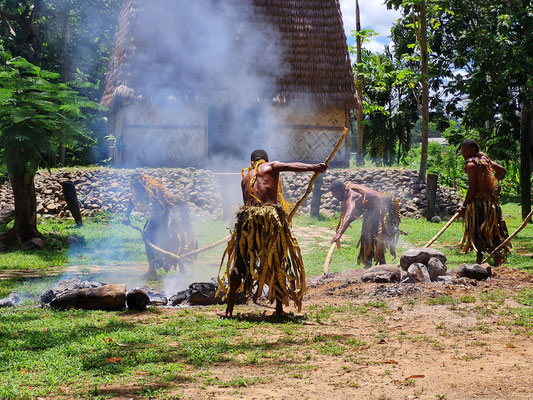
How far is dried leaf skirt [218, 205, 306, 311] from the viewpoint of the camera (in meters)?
5.79

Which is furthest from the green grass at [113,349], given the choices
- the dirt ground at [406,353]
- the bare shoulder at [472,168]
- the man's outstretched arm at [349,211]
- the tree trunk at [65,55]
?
the tree trunk at [65,55]

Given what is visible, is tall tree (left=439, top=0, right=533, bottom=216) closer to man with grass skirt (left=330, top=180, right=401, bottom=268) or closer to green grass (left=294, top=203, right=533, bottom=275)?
green grass (left=294, top=203, right=533, bottom=275)

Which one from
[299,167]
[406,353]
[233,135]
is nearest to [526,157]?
[233,135]

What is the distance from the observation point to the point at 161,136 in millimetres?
17672

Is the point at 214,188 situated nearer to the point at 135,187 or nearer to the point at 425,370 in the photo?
the point at 135,187

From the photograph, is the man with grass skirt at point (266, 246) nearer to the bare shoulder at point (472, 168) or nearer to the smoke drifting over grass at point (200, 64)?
the bare shoulder at point (472, 168)

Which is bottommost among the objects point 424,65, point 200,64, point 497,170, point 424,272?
point 424,272

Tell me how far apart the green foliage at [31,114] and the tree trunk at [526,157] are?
9.24 metres

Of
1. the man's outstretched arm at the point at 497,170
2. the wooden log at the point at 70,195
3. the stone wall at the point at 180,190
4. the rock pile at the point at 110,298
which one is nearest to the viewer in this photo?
the rock pile at the point at 110,298

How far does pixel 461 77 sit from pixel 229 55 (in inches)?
444

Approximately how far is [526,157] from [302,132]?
691 cm

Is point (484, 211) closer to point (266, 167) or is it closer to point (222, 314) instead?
point (266, 167)

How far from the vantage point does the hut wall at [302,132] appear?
18297 mm

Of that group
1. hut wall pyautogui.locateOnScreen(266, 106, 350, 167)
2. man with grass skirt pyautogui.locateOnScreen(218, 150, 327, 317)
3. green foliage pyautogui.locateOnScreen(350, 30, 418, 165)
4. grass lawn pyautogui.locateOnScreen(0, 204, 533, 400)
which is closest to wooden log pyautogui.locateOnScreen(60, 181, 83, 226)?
grass lawn pyautogui.locateOnScreen(0, 204, 533, 400)
